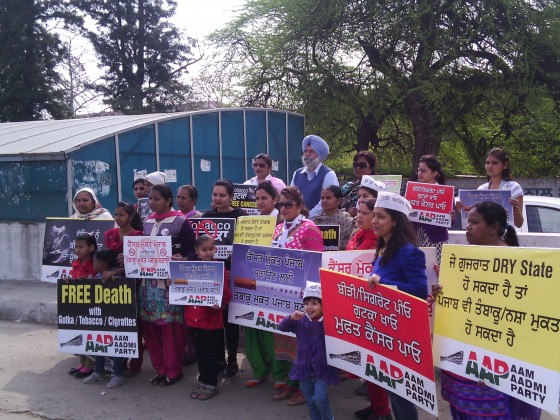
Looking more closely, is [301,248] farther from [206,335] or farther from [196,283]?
[206,335]

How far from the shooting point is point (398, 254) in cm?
349

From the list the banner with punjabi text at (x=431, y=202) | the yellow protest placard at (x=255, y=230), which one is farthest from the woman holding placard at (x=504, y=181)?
the yellow protest placard at (x=255, y=230)

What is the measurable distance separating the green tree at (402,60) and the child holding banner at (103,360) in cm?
1328

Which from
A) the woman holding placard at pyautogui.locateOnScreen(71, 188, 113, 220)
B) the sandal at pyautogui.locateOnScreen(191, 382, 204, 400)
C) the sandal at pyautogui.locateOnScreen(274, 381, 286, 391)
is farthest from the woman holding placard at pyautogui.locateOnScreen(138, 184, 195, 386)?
the woman holding placard at pyautogui.locateOnScreen(71, 188, 113, 220)

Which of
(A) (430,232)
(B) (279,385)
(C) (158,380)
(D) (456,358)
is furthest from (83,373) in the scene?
(D) (456,358)

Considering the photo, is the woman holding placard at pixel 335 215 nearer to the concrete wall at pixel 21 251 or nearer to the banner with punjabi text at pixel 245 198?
the banner with punjabi text at pixel 245 198

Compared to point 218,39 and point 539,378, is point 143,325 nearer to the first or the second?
point 539,378

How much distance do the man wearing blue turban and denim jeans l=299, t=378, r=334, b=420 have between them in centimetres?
238

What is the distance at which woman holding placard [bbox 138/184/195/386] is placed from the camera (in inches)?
207

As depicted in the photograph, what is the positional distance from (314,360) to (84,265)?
9.31 feet

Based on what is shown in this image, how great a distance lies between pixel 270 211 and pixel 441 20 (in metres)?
14.1

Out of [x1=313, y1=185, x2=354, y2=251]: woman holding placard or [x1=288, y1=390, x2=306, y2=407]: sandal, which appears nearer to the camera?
[x1=288, y1=390, x2=306, y2=407]: sandal

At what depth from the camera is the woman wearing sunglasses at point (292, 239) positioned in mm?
4824

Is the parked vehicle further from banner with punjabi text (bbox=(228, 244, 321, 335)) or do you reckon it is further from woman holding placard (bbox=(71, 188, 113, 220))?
woman holding placard (bbox=(71, 188, 113, 220))
